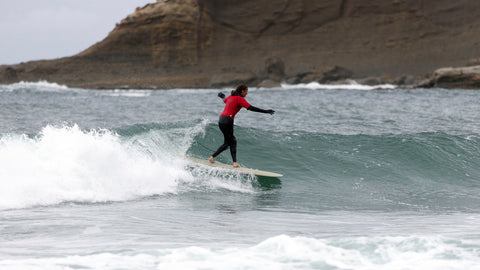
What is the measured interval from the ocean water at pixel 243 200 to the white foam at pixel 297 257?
0.02 meters

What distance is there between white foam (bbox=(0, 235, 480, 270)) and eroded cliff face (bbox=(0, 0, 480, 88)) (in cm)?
7448

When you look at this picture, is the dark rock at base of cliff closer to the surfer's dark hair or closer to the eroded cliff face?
the eroded cliff face

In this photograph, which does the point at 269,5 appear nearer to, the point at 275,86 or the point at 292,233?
the point at 275,86

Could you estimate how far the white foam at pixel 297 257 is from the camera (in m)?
4.22

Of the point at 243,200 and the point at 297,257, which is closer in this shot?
the point at 297,257

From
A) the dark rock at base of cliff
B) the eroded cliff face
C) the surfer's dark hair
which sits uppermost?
the eroded cliff face

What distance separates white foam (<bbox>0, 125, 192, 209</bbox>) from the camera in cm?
716

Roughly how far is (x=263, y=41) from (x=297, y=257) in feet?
274

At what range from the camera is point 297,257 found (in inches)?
174

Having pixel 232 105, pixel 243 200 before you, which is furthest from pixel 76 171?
pixel 232 105

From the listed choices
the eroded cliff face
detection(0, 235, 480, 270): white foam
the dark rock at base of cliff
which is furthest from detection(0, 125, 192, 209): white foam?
the eroded cliff face

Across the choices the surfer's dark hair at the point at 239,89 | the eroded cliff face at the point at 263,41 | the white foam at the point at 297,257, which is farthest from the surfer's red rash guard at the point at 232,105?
the eroded cliff face at the point at 263,41

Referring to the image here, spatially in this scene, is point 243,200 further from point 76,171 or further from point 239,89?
point 76,171

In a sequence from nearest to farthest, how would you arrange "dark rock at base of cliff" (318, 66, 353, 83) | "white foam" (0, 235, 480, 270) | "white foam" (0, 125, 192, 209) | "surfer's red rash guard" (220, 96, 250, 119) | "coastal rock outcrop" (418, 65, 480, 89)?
"white foam" (0, 235, 480, 270), "white foam" (0, 125, 192, 209), "surfer's red rash guard" (220, 96, 250, 119), "coastal rock outcrop" (418, 65, 480, 89), "dark rock at base of cliff" (318, 66, 353, 83)
